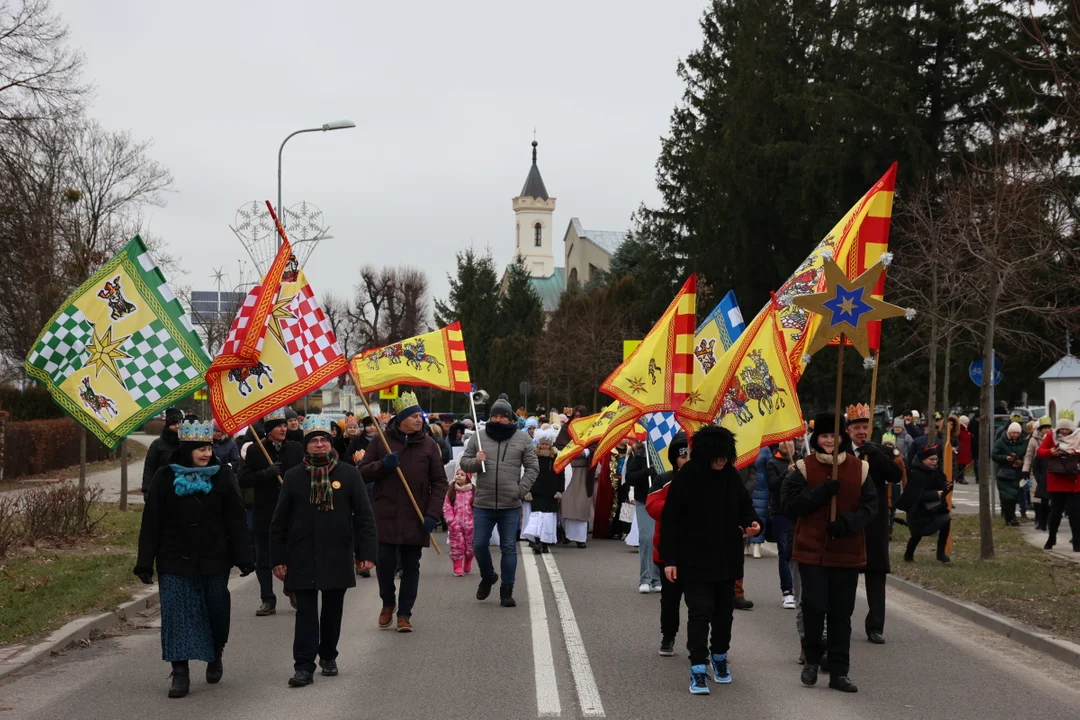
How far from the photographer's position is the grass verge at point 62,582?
10852 mm

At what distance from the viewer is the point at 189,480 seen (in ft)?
27.9

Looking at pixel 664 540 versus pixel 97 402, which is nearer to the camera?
pixel 664 540

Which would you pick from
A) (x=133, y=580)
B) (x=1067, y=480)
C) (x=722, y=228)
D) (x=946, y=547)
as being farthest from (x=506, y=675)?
(x=722, y=228)

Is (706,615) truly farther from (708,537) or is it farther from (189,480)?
(189,480)

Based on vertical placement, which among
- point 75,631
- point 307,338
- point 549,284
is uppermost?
point 549,284

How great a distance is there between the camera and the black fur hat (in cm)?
855

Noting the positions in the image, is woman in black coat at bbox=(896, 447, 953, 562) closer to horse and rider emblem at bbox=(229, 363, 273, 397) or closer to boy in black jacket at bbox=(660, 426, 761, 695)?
boy in black jacket at bbox=(660, 426, 761, 695)

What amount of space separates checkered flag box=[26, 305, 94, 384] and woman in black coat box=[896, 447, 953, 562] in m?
9.06

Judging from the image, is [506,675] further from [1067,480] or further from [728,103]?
[728,103]

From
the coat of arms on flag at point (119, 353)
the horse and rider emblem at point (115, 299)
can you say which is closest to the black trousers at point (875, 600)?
the coat of arms on flag at point (119, 353)

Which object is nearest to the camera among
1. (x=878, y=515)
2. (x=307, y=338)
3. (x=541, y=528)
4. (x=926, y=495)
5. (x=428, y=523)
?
(x=878, y=515)

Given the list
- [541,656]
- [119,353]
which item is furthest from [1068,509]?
[119,353]

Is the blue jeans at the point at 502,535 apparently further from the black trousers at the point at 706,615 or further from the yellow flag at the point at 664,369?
the black trousers at the point at 706,615

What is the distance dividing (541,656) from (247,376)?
3.83 m
